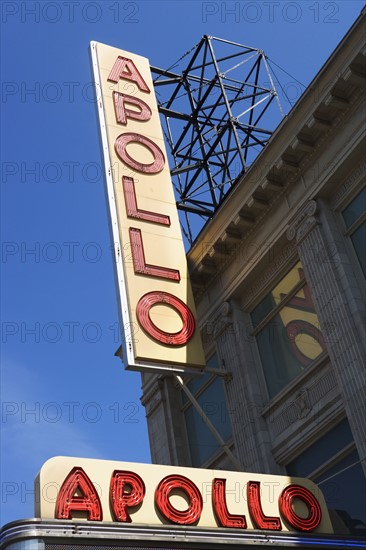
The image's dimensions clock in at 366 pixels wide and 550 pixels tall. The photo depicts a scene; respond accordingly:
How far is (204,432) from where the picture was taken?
829 inches

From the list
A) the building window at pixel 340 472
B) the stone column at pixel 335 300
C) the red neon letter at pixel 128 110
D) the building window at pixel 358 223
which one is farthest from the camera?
the red neon letter at pixel 128 110

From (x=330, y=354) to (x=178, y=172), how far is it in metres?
11.5

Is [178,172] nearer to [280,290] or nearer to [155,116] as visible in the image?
[155,116]

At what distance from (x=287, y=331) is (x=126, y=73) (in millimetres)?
9182

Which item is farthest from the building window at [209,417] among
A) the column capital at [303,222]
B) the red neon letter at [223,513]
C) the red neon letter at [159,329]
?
the red neon letter at [223,513]

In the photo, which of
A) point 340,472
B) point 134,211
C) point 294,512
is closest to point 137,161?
point 134,211

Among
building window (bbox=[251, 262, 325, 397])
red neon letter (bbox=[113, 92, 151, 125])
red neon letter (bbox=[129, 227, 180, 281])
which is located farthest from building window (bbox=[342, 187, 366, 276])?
red neon letter (bbox=[113, 92, 151, 125])

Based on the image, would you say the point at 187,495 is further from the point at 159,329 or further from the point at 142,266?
the point at 142,266

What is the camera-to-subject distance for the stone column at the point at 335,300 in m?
15.4

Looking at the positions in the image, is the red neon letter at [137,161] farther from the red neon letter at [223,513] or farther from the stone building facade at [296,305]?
the red neon letter at [223,513]

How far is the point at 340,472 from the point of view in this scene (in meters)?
16.2

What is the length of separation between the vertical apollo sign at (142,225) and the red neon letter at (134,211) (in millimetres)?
24

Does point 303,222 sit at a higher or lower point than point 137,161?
→ lower

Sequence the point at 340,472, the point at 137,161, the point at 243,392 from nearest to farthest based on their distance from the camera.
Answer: the point at 340,472
the point at 243,392
the point at 137,161
